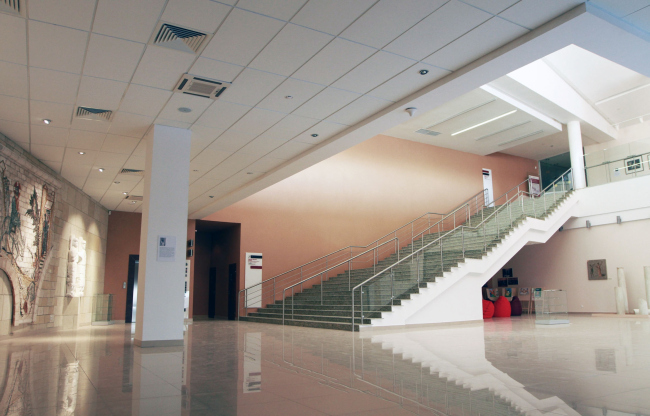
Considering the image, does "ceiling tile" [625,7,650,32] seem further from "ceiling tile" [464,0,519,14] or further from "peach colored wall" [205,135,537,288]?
"peach colored wall" [205,135,537,288]

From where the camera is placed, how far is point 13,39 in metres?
4.91

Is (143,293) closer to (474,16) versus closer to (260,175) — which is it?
(260,175)

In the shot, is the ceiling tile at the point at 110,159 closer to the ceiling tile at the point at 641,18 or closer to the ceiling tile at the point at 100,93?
the ceiling tile at the point at 100,93

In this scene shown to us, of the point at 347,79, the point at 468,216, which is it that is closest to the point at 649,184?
the point at 468,216

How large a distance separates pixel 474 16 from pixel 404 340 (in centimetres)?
497

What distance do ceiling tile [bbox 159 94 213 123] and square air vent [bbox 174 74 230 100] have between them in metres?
0.17

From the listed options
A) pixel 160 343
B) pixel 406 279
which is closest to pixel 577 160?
pixel 406 279

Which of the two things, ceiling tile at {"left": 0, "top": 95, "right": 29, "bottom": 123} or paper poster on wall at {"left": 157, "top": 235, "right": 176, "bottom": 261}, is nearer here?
ceiling tile at {"left": 0, "top": 95, "right": 29, "bottom": 123}

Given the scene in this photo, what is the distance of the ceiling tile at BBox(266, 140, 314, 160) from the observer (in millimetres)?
8455

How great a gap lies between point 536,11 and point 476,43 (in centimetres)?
73

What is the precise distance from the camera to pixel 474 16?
4598mm

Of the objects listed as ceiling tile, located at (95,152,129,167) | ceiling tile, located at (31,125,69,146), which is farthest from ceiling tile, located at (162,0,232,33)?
ceiling tile, located at (95,152,129,167)

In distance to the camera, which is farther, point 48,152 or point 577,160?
point 577,160

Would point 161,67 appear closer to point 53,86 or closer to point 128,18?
point 128,18
